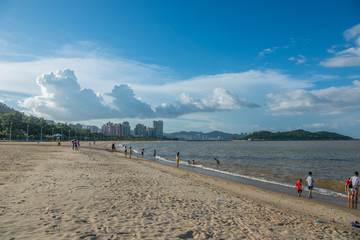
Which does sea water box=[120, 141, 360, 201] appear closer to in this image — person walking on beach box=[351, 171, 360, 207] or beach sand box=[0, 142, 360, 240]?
person walking on beach box=[351, 171, 360, 207]

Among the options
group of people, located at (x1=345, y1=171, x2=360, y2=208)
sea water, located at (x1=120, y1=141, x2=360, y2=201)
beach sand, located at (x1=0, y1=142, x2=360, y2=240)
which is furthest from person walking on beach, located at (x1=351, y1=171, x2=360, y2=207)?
sea water, located at (x1=120, y1=141, x2=360, y2=201)

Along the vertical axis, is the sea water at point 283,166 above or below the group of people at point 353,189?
below

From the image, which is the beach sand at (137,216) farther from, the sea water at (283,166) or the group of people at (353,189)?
the sea water at (283,166)

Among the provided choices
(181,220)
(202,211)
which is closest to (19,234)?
(181,220)

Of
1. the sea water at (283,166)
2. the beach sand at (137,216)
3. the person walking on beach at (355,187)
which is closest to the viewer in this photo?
the beach sand at (137,216)

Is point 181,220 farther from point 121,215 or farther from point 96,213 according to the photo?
point 96,213

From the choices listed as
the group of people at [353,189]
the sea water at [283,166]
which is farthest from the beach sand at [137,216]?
the sea water at [283,166]

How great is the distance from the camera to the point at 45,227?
19.0 feet

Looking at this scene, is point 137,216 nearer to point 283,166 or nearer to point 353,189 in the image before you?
point 353,189

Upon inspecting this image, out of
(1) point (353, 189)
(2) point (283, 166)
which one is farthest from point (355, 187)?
(2) point (283, 166)

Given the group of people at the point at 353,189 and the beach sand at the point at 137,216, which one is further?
the group of people at the point at 353,189

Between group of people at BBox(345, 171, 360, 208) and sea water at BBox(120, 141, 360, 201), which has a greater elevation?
group of people at BBox(345, 171, 360, 208)

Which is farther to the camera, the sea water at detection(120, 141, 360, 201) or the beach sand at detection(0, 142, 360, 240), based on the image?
the sea water at detection(120, 141, 360, 201)

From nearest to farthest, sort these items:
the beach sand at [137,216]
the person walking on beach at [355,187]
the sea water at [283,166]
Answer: the beach sand at [137,216] < the person walking on beach at [355,187] < the sea water at [283,166]
